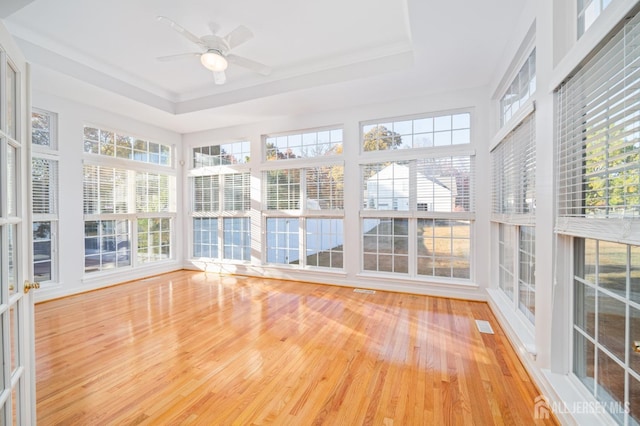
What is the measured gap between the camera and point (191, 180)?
19.0 ft

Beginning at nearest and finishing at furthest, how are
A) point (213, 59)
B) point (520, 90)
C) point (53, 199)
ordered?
1. point (520, 90)
2. point (213, 59)
3. point (53, 199)

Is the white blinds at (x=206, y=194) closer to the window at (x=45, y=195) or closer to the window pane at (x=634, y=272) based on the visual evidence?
the window at (x=45, y=195)

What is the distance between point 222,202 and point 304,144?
2.11 metres

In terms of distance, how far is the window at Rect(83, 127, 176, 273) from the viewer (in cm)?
436

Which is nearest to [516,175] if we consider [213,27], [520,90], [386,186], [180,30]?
[520,90]

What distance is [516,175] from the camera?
2496 millimetres

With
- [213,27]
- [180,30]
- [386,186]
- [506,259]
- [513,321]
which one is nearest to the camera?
[180,30]

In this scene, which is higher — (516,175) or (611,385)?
(516,175)

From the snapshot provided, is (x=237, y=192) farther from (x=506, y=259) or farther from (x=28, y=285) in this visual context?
(x=506, y=259)

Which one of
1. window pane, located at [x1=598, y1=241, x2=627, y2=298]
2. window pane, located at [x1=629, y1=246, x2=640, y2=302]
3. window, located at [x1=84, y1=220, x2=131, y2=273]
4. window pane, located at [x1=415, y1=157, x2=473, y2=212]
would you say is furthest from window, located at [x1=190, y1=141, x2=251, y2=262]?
window pane, located at [x1=629, y1=246, x2=640, y2=302]

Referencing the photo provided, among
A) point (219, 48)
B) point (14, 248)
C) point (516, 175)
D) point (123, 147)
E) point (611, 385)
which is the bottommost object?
point (611, 385)

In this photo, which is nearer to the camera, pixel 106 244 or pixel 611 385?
pixel 611 385

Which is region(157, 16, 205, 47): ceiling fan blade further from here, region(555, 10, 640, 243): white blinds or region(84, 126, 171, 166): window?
region(84, 126, 171, 166): window

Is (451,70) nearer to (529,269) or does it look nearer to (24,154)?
(529,269)
